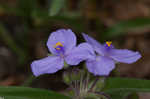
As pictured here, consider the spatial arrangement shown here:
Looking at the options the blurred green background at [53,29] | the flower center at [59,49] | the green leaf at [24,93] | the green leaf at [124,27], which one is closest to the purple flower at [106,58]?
the flower center at [59,49]

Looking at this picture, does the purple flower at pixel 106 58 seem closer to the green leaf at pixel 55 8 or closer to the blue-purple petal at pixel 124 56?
the blue-purple petal at pixel 124 56

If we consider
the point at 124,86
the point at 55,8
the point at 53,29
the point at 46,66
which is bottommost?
the point at 124,86

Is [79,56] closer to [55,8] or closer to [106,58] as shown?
[106,58]

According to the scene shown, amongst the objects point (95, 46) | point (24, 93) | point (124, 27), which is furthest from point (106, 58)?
point (124, 27)

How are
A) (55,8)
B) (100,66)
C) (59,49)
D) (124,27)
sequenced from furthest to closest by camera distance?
1. (124,27)
2. (55,8)
3. (59,49)
4. (100,66)

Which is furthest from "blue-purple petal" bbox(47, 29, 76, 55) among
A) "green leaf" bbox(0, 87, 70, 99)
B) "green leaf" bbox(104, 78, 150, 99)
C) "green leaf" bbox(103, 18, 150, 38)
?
"green leaf" bbox(103, 18, 150, 38)

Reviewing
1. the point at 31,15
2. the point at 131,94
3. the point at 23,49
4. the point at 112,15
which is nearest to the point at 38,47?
the point at 23,49

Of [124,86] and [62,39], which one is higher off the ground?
[62,39]
